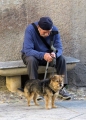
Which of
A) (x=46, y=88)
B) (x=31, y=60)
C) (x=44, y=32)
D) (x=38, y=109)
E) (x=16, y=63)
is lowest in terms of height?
(x=38, y=109)

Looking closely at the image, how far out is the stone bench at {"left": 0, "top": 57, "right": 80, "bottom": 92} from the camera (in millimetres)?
6348

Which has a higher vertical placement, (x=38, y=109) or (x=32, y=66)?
(x=32, y=66)

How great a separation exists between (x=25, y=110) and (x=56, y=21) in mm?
2258

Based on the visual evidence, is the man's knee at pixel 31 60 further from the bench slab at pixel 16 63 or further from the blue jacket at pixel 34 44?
the bench slab at pixel 16 63

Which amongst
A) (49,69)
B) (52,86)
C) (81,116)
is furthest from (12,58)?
(81,116)

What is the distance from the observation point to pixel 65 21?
7066mm

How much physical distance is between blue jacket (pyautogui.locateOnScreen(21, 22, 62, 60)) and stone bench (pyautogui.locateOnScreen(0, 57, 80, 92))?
1.38 feet

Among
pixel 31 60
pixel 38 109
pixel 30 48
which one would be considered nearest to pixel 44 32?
pixel 30 48

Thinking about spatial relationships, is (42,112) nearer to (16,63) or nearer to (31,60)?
(31,60)

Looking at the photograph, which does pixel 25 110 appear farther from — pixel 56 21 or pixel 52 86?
pixel 56 21

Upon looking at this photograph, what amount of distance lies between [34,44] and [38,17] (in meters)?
1.02

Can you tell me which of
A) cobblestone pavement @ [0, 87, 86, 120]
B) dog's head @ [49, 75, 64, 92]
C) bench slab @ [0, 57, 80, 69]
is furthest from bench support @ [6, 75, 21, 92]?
dog's head @ [49, 75, 64, 92]

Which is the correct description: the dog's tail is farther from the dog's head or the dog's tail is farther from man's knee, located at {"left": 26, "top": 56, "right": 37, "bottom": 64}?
the dog's head

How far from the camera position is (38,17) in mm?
6973
